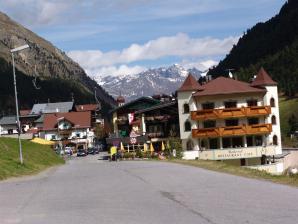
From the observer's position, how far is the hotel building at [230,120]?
234ft

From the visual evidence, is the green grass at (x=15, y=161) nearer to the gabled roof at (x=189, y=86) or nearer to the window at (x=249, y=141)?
the gabled roof at (x=189, y=86)

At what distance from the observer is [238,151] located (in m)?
70.6

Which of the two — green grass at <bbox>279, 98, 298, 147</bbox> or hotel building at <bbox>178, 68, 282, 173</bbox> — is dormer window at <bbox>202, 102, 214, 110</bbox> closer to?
hotel building at <bbox>178, 68, 282, 173</bbox>

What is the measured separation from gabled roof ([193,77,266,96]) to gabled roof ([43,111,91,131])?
77273 mm

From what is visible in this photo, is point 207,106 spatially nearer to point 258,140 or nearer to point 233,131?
point 233,131

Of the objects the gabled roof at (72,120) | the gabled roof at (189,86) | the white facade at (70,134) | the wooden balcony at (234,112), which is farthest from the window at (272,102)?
the gabled roof at (72,120)

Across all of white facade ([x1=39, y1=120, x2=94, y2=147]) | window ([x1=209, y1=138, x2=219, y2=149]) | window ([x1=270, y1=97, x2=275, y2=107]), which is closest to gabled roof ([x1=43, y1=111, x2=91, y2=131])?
white facade ([x1=39, y1=120, x2=94, y2=147])

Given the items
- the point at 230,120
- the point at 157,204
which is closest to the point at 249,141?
the point at 230,120

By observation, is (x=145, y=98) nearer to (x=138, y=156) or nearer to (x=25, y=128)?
(x=138, y=156)

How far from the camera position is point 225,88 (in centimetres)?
7538

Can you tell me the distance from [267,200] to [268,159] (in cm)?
5672

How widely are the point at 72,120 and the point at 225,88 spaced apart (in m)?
82.3

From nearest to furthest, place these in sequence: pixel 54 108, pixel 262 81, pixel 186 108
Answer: pixel 186 108 < pixel 262 81 < pixel 54 108

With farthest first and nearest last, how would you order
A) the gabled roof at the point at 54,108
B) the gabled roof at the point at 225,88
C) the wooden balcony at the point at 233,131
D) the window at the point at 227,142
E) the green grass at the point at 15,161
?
the gabled roof at the point at 54,108
the gabled roof at the point at 225,88
the window at the point at 227,142
the wooden balcony at the point at 233,131
the green grass at the point at 15,161
